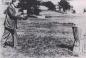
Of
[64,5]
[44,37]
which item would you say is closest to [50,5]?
[64,5]

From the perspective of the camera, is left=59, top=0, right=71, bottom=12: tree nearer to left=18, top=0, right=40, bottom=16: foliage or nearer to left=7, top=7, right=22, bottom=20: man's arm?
left=18, top=0, right=40, bottom=16: foliage

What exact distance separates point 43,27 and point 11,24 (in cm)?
21

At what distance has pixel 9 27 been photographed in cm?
102

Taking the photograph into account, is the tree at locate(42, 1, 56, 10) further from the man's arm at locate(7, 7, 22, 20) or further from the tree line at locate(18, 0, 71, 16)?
the man's arm at locate(7, 7, 22, 20)

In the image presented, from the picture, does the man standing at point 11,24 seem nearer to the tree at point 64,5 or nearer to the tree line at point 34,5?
the tree line at point 34,5

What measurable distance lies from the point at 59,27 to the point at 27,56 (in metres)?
0.27

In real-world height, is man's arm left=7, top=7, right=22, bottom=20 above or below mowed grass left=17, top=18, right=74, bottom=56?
above

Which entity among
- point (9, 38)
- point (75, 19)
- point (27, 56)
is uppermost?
point (75, 19)

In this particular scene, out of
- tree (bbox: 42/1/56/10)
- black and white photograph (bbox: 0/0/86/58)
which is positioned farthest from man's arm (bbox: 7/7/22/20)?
tree (bbox: 42/1/56/10)

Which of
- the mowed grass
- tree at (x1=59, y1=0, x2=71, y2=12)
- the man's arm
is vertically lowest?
the mowed grass

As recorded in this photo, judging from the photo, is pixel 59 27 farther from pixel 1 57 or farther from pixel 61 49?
pixel 1 57

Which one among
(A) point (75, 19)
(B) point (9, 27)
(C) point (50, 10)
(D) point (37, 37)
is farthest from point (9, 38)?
(A) point (75, 19)

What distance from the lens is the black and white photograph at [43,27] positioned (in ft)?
3.29

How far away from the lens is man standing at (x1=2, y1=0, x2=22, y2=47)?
3.33 ft
